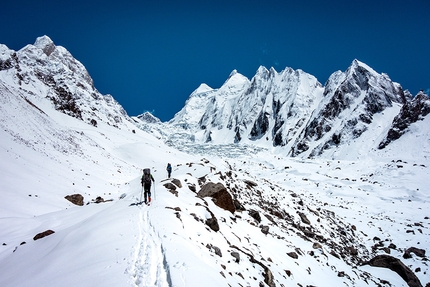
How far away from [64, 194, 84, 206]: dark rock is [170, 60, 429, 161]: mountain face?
3008 inches

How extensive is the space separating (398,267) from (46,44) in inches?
7228

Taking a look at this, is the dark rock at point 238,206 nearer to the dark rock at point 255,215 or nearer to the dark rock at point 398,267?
the dark rock at point 255,215

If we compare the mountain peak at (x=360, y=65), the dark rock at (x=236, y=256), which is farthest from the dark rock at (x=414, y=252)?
the mountain peak at (x=360, y=65)

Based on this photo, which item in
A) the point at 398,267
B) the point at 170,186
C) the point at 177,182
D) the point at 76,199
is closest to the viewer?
the point at 170,186

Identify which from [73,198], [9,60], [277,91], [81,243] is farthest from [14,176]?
[277,91]

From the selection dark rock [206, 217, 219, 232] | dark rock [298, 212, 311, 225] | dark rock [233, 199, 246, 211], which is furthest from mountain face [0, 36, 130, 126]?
dark rock [206, 217, 219, 232]

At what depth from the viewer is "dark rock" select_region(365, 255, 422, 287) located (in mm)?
15148

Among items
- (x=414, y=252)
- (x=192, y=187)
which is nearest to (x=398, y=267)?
(x=414, y=252)

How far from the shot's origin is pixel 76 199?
18594mm

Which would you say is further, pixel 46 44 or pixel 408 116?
pixel 46 44

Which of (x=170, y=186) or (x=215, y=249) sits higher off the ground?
(x=170, y=186)

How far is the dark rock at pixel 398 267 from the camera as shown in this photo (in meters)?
15.1

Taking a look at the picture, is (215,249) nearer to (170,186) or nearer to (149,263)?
(149,263)

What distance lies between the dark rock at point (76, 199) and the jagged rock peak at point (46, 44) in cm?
16066
